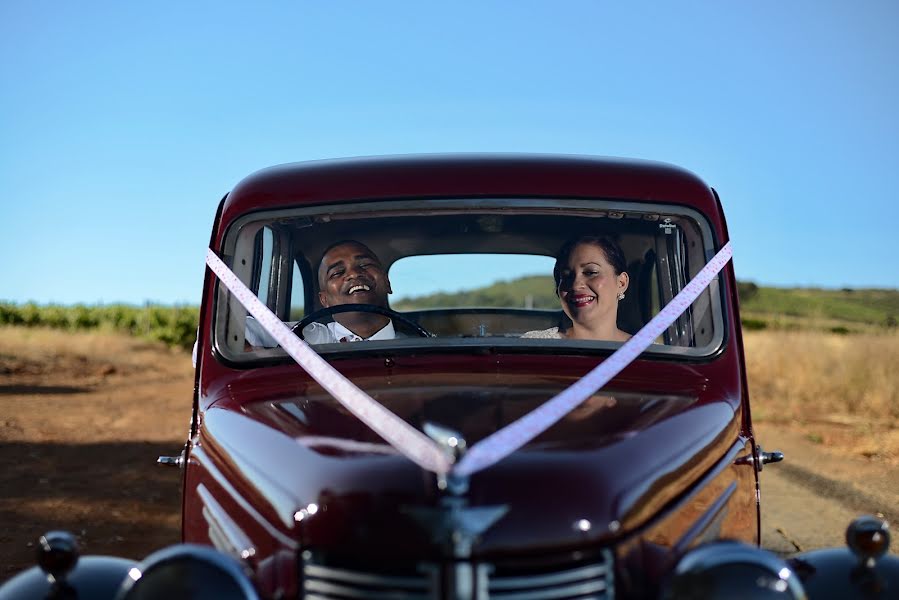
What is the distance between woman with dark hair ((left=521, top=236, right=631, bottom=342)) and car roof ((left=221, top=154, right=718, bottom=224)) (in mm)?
239

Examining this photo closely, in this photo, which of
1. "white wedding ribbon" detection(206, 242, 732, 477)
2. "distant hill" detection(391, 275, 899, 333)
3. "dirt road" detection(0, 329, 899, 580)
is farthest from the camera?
"dirt road" detection(0, 329, 899, 580)

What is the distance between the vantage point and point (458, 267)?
12.8ft

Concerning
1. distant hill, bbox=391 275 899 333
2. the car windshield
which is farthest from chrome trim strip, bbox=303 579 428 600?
distant hill, bbox=391 275 899 333

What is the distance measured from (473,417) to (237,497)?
0.58 m

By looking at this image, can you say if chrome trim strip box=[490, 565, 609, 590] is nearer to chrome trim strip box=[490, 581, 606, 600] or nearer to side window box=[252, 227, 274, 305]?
chrome trim strip box=[490, 581, 606, 600]

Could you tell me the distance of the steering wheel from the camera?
305cm

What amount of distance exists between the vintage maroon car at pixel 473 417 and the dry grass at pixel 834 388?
8.72m

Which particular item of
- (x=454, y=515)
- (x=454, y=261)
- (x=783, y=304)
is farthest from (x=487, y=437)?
(x=783, y=304)

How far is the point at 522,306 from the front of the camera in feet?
16.0

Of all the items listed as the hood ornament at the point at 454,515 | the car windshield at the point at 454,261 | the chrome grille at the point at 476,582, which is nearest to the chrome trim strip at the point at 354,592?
the chrome grille at the point at 476,582

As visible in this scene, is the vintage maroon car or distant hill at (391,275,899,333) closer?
the vintage maroon car

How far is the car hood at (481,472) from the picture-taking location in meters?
1.84

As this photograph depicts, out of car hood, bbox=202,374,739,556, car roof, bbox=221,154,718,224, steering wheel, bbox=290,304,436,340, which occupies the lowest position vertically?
car hood, bbox=202,374,739,556

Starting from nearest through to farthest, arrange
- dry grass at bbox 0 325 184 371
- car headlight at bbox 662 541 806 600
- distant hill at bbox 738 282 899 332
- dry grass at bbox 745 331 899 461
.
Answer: car headlight at bbox 662 541 806 600, dry grass at bbox 745 331 899 461, distant hill at bbox 738 282 899 332, dry grass at bbox 0 325 184 371
